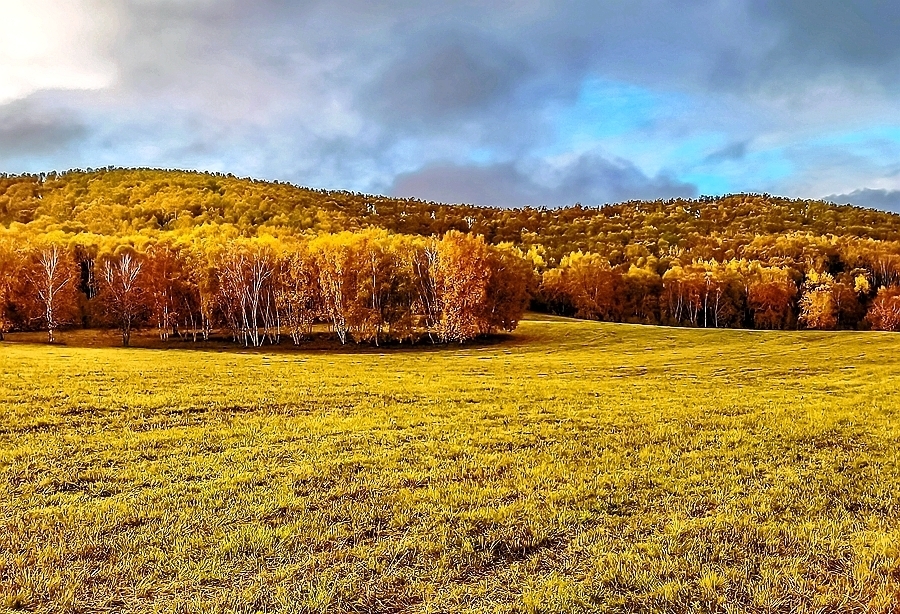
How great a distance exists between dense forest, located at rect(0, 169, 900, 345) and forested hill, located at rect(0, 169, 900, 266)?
78 centimetres

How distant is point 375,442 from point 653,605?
916 centimetres

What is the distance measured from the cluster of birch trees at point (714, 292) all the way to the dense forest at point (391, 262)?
30 cm

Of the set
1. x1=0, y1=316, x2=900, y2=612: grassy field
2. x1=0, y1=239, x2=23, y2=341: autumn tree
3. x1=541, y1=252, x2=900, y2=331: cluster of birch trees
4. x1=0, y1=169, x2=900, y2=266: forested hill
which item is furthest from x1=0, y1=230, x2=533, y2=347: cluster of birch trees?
x1=0, y1=169, x2=900, y2=266: forested hill

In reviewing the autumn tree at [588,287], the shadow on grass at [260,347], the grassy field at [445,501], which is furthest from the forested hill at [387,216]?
the grassy field at [445,501]

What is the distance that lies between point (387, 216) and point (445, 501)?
164798mm

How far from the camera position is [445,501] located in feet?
34.4

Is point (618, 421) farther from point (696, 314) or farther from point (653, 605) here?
point (696, 314)

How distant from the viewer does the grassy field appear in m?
7.33

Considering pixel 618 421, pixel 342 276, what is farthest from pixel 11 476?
pixel 342 276

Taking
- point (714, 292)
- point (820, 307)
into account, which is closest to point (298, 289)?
point (714, 292)

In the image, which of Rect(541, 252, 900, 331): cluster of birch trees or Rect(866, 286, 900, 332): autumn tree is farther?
Rect(541, 252, 900, 331): cluster of birch trees

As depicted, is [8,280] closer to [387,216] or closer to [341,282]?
[341,282]

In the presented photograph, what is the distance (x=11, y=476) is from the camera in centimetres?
1185

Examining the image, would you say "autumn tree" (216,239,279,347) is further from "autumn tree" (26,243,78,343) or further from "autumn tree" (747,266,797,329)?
"autumn tree" (747,266,797,329)
